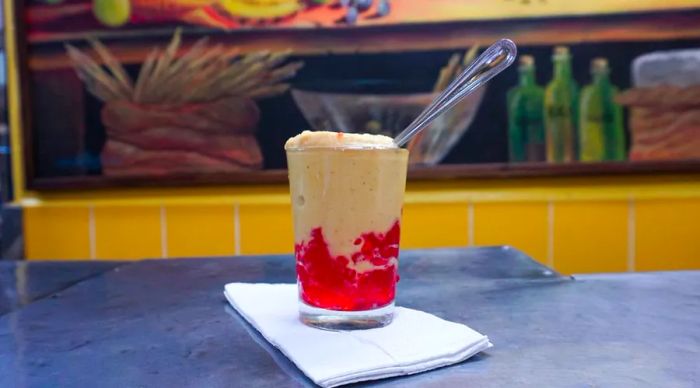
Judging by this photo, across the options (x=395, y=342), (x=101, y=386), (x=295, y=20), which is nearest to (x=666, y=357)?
(x=395, y=342)

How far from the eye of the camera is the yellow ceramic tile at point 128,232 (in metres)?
1.47

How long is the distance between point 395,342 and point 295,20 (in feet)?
3.55

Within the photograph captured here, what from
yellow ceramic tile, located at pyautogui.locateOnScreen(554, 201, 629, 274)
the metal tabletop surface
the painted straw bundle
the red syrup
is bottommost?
yellow ceramic tile, located at pyautogui.locateOnScreen(554, 201, 629, 274)

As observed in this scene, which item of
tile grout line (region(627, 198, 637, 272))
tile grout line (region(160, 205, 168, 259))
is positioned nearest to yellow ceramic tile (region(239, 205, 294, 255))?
tile grout line (region(160, 205, 168, 259))

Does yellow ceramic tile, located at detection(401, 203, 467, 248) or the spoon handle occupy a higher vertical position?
the spoon handle

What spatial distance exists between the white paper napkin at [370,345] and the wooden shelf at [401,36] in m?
0.93

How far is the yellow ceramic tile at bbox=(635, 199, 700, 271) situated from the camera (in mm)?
1416

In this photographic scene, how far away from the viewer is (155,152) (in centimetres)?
145

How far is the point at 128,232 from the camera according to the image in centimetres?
148

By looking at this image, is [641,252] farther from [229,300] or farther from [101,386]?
[101,386]

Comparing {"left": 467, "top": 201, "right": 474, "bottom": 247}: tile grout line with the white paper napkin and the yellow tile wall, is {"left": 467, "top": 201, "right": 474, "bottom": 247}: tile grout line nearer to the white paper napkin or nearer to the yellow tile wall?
the yellow tile wall

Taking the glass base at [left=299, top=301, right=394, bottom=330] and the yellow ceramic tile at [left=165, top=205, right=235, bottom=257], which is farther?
the yellow ceramic tile at [left=165, top=205, right=235, bottom=257]

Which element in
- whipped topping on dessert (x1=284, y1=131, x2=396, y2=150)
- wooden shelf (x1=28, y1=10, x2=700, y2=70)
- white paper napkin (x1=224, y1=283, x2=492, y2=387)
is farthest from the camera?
wooden shelf (x1=28, y1=10, x2=700, y2=70)

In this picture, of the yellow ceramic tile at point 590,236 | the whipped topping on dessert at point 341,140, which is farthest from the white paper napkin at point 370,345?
the yellow ceramic tile at point 590,236
